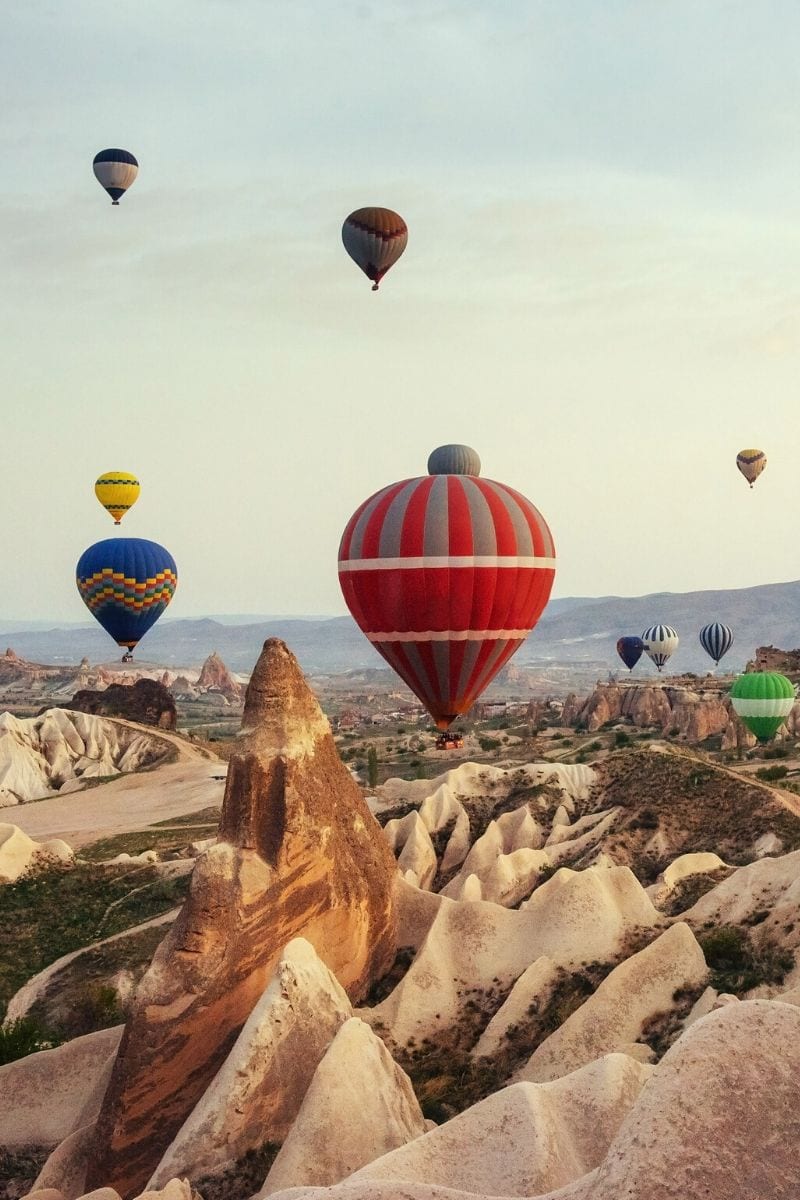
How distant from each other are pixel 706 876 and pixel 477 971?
13.0 metres

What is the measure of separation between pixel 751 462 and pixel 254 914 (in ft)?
389

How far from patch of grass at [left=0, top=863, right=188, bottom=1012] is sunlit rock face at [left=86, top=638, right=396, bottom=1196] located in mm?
20140

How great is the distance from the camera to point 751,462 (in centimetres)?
13188

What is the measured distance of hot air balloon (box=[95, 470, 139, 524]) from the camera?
340 feet

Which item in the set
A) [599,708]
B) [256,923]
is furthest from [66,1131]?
[599,708]

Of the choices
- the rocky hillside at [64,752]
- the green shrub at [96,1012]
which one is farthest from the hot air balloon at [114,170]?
the green shrub at [96,1012]

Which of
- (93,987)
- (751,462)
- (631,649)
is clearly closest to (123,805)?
(93,987)

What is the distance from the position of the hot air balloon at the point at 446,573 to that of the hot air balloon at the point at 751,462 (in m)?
95.9

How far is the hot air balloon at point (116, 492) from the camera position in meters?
104

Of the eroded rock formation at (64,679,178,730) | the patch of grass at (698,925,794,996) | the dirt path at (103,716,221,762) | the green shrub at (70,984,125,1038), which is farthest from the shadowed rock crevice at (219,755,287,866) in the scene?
the eroded rock formation at (64,679,178,730)

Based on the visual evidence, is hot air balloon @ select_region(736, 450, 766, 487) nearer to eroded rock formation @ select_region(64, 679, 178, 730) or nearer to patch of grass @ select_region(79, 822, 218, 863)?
eroded rock formation @ select_region(64, 679, 178, 730)

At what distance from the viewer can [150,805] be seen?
→ 83.4 m

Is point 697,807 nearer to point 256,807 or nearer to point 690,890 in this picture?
point 690,890

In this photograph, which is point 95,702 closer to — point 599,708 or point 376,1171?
point 599,708
